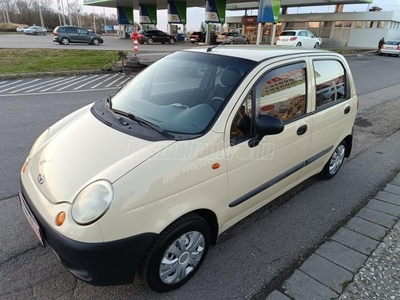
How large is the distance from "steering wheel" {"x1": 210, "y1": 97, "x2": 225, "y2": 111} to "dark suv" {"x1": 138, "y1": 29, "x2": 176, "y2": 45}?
32.2 meters

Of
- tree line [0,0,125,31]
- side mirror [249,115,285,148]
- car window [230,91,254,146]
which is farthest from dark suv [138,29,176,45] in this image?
tree line [0,0,125,31]

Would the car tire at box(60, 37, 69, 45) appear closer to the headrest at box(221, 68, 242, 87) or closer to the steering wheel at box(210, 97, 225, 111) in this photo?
the headrest at box(221, 68, 242, 87)

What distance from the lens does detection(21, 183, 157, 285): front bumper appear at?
1.61m

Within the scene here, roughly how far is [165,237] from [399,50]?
33.9 metres

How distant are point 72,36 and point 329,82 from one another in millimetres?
27939

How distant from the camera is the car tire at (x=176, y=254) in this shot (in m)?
1.84

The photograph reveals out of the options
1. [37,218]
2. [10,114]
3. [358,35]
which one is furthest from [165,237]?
[358,35]

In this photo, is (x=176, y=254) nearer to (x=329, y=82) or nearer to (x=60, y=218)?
(x=60, y=218)

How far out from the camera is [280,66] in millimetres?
2529

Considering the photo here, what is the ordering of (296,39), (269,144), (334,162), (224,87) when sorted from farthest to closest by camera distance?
(296,39) < (334,162) < (269,144) < (224,87)

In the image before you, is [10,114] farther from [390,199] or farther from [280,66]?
[390,199]

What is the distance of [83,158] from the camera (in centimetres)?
193

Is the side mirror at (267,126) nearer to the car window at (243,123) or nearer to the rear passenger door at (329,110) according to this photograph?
the car window at (243,123)

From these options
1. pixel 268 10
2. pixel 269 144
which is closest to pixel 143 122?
pixel 269 144
